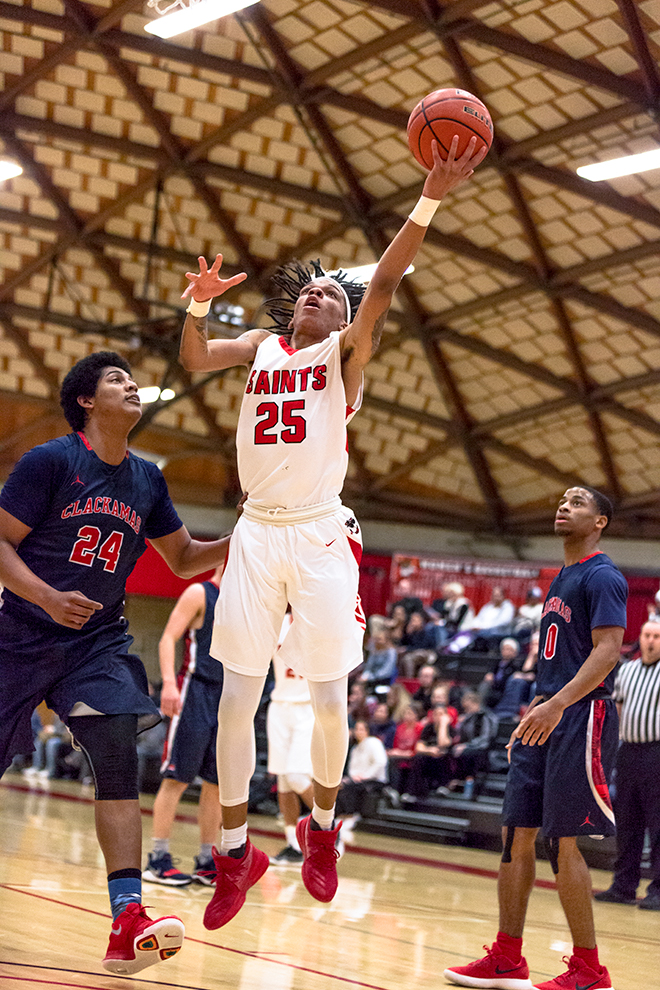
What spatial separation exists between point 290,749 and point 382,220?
403 inches

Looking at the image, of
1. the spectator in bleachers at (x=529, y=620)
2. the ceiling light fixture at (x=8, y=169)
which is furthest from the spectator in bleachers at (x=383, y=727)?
the ceiling light fixture at (x=8, y=169)

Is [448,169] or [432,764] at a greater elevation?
[448,169]

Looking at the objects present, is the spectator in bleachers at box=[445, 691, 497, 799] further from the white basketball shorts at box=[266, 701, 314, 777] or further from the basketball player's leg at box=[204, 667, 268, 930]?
the basketball player's leg at box=[204, 667, 268, 930]

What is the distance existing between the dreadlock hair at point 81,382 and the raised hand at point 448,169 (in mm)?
1340

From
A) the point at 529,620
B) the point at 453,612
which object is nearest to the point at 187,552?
the point at 529,620

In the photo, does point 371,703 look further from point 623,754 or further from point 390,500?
point 390,500

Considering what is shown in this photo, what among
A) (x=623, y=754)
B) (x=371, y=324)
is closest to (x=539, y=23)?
(x=623, y=754)

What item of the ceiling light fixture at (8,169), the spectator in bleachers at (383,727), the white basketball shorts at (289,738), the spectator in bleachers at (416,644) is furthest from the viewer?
the spectator in bleachers at (416,644)

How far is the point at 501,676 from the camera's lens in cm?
1451

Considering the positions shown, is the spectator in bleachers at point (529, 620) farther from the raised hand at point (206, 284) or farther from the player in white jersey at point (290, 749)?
the raised hand at point (206, 284)

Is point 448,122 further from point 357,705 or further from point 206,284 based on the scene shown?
point 357,705

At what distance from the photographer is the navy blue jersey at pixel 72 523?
3.85m

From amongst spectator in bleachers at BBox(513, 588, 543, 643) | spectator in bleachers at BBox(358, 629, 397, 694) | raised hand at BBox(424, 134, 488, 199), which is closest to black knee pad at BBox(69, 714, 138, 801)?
raised hand at BBox(424, 134, 488, 199)

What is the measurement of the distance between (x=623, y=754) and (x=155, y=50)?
35.0 ft
